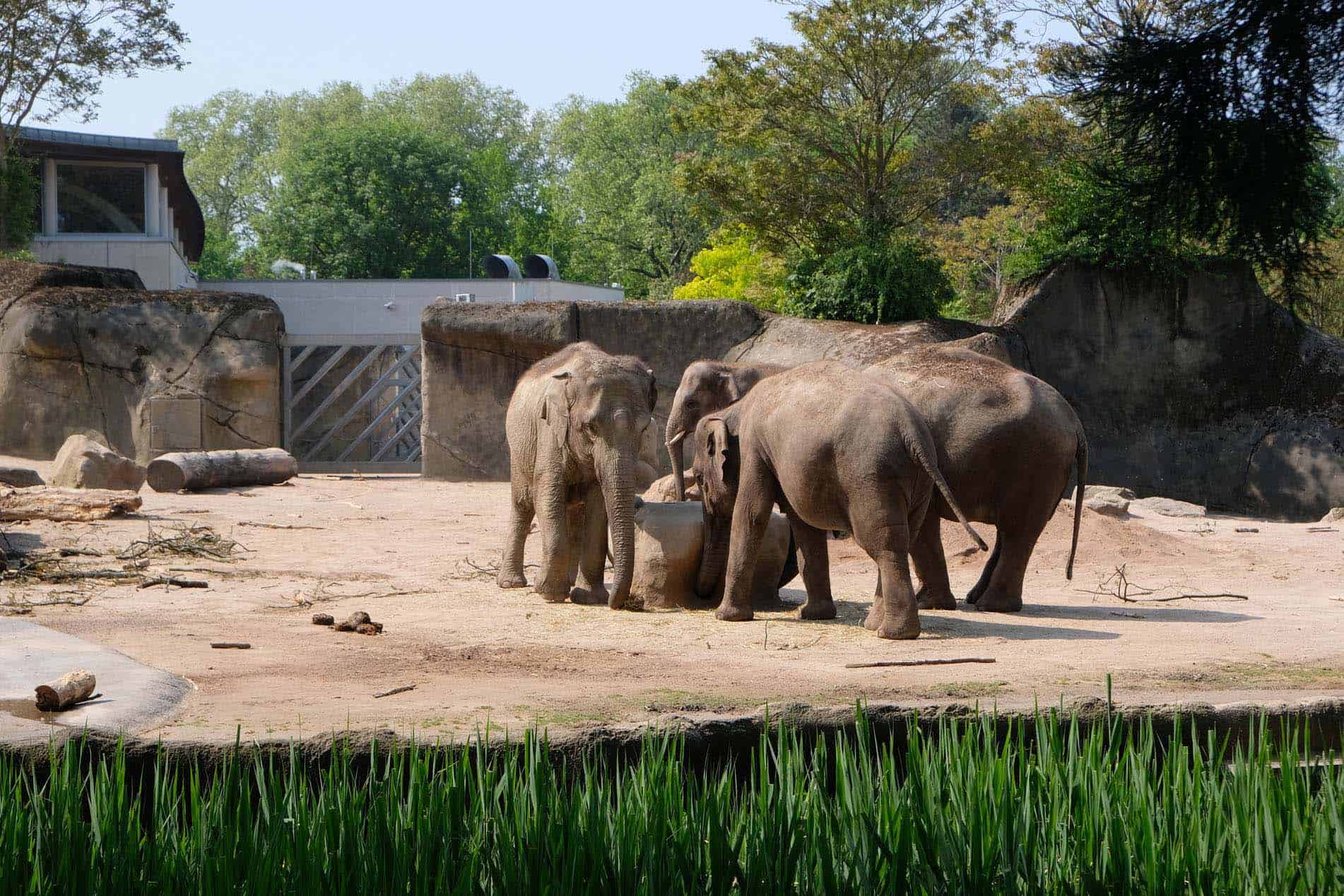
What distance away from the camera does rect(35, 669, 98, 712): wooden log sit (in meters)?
4.20

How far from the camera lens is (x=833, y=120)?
2320 cm

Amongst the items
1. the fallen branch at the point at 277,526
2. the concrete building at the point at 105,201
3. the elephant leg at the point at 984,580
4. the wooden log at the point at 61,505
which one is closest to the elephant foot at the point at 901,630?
the elephant leg at the point at 984,580

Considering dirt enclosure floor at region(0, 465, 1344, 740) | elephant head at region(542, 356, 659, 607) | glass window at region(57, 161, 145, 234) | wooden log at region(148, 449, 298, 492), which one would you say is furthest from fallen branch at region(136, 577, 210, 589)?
glass window at region(57, 161, 145, 234)

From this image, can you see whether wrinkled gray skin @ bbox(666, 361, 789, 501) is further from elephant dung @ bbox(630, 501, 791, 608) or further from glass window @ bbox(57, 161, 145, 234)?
glass window @ bbox(57, 161, 145, 234)

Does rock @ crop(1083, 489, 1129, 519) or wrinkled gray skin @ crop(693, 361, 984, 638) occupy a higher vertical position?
wrinkled gray skin @ crop(693, 361, 984, 638)

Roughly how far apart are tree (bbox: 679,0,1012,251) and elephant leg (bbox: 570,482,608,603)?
548 inches

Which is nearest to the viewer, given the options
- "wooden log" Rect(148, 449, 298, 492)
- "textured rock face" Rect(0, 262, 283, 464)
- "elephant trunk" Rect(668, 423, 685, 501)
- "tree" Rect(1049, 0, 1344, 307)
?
"tree" Rect(1049, 0, 1344, 307)

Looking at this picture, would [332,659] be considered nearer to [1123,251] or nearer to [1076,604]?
[1076,604]

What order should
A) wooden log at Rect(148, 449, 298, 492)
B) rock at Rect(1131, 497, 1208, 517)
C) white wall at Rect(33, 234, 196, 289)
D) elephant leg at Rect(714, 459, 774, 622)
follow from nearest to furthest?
elephant leg at Rect(714, 459, 774, 622), wooden log at Rect(148, 449, 298, 492), rock at Rect(1131, 497, 1208, 517), white wall at Rect(33, 234, 196, 289)

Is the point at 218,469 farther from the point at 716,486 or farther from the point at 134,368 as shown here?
the point at 716,486

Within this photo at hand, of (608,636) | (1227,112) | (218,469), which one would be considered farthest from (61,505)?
(1227,112)

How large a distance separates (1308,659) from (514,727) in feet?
13.2

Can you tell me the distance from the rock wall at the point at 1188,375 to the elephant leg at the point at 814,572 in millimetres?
10457

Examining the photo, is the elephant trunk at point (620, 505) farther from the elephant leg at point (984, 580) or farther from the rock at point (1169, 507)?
the rock at point (1169, 507)
